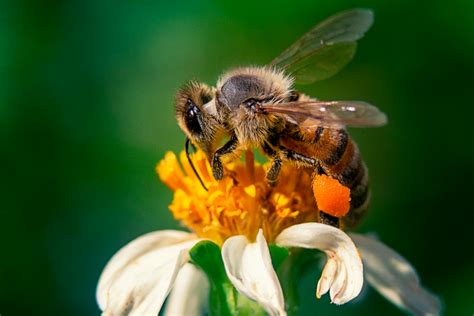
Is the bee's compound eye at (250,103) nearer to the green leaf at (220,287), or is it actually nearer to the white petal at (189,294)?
the green leaf at (220,287)

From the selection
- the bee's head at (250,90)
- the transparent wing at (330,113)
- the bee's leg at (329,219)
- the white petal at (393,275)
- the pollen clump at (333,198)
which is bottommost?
the white petal at (393,275)

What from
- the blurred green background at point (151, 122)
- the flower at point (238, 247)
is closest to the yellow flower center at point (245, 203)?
the flower at point (238, 247)

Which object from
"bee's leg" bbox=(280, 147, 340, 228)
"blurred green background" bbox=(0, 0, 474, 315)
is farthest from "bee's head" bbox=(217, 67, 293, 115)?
"blurred green background" bbox=(0, 0, 474, 315)

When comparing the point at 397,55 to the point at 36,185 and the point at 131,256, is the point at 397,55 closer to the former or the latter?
the point at 36,185

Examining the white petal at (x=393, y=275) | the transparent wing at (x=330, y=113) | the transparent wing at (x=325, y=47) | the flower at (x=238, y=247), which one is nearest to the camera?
the transparent wing at (x=330, y=113)

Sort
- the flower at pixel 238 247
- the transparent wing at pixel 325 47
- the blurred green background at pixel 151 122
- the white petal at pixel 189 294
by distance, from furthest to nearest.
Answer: the blurred green background at pixel 151 122
the transparent wing at pixel 325 47
the white petal at pixel 189 294
the flower at pixel 238 247

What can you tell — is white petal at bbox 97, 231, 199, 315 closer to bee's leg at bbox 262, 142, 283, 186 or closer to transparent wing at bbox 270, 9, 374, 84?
bee's leg at bbox 262, 142, 283, 186

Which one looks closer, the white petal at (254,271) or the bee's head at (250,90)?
the white petal at (254,271)
